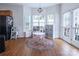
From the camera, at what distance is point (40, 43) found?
6.79ft

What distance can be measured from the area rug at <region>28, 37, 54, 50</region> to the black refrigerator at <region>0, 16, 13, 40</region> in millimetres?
451

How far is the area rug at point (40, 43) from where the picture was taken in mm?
2039

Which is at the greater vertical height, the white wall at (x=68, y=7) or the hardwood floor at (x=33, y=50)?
the white wall at (x=68, y=7)

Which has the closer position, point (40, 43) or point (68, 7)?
point (68, 7)

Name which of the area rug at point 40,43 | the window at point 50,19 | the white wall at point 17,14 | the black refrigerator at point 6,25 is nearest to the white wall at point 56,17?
the window at point 50,19

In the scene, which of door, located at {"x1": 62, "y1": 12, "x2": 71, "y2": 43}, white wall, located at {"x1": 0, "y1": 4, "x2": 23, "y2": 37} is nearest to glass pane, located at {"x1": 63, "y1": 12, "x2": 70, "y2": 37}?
door, located at {"x1": 62, "y1": 12, "x2": 71, "y2": 43}

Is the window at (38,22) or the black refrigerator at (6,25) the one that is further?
the window at (38,22)

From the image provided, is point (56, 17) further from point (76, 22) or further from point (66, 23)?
point (76, 22)

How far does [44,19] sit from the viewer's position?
196cm

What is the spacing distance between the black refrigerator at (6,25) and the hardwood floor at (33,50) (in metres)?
0.16

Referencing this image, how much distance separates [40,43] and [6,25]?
28.9 inches

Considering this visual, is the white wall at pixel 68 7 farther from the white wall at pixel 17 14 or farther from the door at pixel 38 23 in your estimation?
the white wall at pixel 17 14

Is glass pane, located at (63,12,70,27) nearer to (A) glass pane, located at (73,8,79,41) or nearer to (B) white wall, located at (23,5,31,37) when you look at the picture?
(A) glass pane, located at (73,8,79,41)

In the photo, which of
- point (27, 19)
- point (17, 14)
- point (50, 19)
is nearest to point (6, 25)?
point (17, 14)
